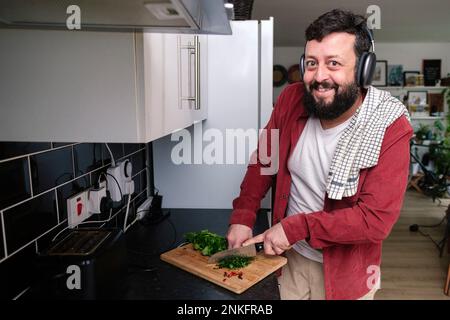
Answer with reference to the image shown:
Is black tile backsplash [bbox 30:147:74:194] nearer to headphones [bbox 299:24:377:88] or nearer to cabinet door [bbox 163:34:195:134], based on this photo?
cabinet door [bbox 163:34:195:134]

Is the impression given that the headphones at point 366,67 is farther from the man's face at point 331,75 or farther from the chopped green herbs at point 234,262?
the chopped green herbs at point 234,262

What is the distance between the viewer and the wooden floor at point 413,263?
2545 mm

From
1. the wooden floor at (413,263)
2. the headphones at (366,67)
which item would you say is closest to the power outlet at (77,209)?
the headphones at (366,67)

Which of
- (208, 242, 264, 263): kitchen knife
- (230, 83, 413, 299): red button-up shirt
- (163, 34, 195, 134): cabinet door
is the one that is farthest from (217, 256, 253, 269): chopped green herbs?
(163, 34, 195, 134): cabinet door

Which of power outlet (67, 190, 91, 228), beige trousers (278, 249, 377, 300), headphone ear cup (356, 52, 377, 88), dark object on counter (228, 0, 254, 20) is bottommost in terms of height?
beige trousers (278, 249, 377, 300)

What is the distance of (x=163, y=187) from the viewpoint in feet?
5.78

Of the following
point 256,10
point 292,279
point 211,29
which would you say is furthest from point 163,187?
point 256,10

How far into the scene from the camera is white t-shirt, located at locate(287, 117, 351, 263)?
44.3 inches

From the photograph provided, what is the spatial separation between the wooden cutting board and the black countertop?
0.01 m

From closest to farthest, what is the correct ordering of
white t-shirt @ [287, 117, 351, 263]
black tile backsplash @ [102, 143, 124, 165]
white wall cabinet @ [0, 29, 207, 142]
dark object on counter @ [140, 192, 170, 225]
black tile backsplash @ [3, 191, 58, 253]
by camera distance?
1. white wall cabinet @ [0, 29, 207, 142]
2. black tile backsplash @ [3, 191, 58, 253]
3. white t-shirt @ [287, 117, 351, 263]
4. black tile backsplash @ [102, 143, 124, 165]
5. dark object on counter @ [140, 192, 170, 225]

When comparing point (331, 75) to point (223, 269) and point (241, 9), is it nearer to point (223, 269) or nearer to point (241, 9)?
point (223, 269)
